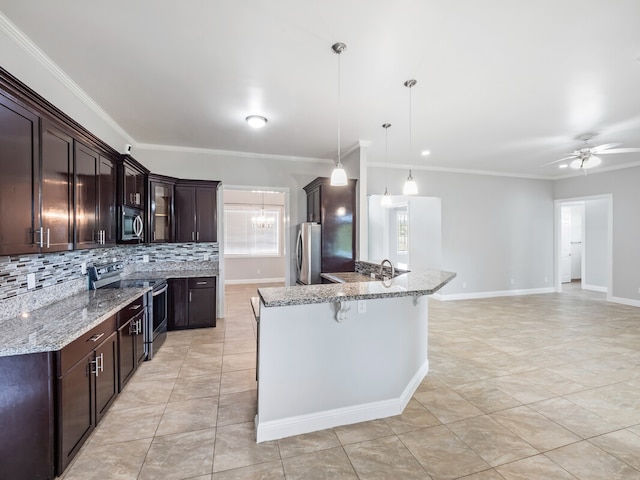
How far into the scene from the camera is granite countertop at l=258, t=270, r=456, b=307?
1.95 meters

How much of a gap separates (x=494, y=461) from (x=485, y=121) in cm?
370

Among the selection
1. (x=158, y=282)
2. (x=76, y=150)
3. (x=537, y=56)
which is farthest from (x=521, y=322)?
(x=76, y=150)

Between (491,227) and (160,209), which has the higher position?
(160,209)

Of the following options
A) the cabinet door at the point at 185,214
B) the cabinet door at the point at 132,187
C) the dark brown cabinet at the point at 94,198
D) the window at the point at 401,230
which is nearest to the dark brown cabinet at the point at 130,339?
the dark brown cabinet at the point at 94,198

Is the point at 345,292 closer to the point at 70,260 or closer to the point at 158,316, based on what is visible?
the point at 70,260

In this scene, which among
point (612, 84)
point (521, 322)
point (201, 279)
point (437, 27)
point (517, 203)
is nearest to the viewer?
point (437, 27)

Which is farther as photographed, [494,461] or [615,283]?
[615,283]

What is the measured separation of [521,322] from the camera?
4.98 metres

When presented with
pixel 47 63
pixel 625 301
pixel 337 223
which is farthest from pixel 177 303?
pixel 625 301

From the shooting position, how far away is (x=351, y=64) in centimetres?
261

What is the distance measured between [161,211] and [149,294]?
1533 mm

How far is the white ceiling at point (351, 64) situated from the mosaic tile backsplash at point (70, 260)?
166 centimetres

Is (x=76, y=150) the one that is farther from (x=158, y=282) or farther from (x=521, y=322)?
(x=521, y=322)

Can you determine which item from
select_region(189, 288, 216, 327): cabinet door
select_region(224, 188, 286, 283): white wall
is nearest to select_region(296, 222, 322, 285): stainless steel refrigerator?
select_region(189, 288, 216, 327): cabinet door
